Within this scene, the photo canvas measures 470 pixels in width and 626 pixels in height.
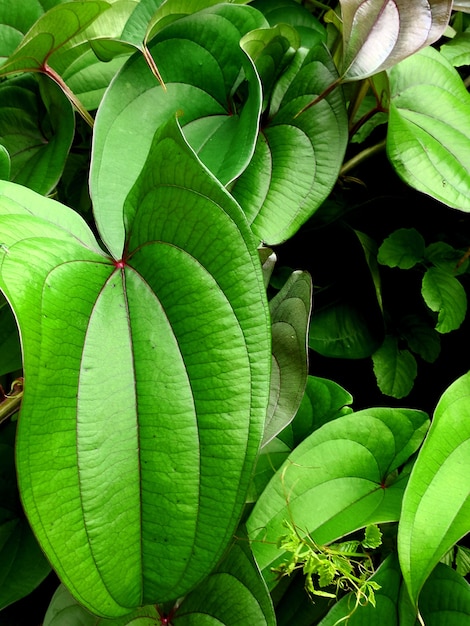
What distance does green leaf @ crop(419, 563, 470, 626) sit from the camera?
1.71 ft

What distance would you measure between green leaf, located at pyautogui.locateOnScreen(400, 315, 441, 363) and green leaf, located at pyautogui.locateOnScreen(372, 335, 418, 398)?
0.05ft

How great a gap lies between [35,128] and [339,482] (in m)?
0.55

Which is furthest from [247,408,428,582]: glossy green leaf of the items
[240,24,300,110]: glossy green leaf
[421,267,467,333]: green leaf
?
[240,24,300,110]: glossy green leaf

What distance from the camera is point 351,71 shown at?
531 millimetres

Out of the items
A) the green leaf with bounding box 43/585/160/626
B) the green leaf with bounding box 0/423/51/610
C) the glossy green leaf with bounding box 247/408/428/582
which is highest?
the glossy green leaf with bounding box 247/408/428/582

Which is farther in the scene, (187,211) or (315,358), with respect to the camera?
(315,358)

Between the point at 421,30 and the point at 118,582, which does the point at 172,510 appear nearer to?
the point at 118,582

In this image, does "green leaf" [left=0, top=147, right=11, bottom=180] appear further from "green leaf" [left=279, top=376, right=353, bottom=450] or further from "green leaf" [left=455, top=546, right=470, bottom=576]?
"green leaf" [left=455, top=546, right=470, bottom=576]

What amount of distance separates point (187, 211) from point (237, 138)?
0.16 metres

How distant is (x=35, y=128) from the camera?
74 cm

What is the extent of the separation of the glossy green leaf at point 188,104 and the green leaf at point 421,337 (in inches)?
13.3

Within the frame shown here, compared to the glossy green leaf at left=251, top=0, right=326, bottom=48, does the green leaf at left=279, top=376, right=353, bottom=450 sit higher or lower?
lower

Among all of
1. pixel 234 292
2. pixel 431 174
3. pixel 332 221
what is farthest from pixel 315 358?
pixel 234 292

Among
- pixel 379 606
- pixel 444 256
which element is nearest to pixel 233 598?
pixel 379 606
